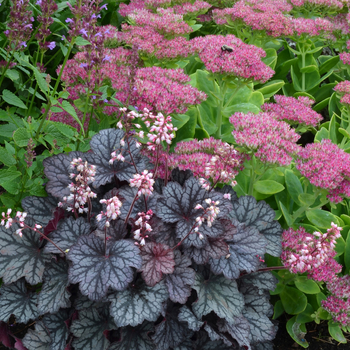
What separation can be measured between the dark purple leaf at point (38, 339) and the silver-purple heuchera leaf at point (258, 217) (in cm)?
83

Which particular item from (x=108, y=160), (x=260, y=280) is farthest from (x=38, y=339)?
(x=260, y=280)

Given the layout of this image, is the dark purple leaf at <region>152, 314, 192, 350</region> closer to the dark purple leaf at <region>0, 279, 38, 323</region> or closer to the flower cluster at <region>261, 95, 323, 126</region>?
the dark purple leaf at <region>0, 279, 38, 323</region>

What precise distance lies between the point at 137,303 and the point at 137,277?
0.13 m

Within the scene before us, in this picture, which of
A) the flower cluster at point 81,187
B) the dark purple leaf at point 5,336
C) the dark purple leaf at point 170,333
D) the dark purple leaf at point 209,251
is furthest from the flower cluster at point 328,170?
the dark purple leaf at point 5,336

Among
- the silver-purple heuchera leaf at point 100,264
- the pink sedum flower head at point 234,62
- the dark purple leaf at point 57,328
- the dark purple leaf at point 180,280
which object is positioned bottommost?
the dark purple leaf at point 57,328

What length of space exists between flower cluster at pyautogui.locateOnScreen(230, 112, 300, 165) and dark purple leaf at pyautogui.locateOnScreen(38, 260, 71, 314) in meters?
0.88

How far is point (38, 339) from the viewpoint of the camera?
1401mm

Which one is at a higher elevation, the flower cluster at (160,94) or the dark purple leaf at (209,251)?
the flower cluster at (160,94)

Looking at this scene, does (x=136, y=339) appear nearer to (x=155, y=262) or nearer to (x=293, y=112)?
(x=155, y=262)

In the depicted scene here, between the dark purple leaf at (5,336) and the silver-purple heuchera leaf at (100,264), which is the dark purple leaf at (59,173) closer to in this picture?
the silver-purple heuchera leaf at (100,264)

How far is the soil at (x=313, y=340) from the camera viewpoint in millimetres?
1854

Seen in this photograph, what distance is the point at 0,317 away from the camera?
1324 millimetres

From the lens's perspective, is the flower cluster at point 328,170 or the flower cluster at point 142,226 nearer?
the flower cluster at point 142,226

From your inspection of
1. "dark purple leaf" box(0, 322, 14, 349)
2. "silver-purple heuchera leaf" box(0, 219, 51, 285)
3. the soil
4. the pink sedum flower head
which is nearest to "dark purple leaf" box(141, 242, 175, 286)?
"silver-purple heuchera leaf" box(0, 219, 51, 285)
